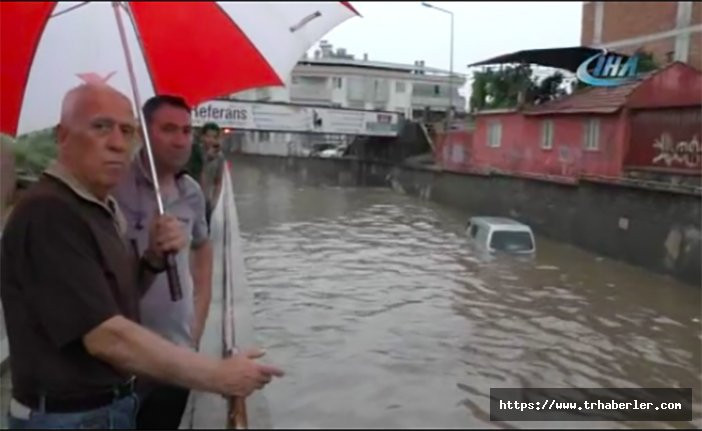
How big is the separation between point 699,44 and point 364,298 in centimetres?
1354

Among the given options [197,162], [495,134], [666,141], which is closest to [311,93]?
[495,134]

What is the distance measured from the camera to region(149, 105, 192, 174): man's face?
8.98 feet

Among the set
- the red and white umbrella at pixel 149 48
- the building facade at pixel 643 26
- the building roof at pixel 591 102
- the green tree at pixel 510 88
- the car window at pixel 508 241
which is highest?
the building facade at pixel 643 26

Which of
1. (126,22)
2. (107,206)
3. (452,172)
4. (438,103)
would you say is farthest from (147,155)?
A: (438,103)

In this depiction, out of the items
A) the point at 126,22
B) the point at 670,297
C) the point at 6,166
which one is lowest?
the point at 670,297

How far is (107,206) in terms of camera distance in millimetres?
1935

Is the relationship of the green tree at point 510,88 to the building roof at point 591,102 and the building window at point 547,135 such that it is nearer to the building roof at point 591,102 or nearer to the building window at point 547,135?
the building roof at point 591,102

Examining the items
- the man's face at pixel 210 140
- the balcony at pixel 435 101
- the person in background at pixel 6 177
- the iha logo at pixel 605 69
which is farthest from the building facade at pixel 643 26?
the person in background at pixel 6 177

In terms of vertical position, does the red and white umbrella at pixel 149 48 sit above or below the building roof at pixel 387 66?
below

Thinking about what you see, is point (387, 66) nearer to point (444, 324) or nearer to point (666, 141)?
point (666, 141)

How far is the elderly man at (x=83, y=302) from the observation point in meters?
1.67

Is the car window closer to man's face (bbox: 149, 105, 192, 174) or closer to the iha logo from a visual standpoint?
the iha logo

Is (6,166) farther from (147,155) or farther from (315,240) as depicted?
(315,240)

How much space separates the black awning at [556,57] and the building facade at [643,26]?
120 inches
